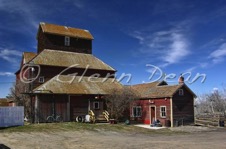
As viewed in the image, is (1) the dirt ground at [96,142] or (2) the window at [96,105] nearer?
(1) the dirt ground at [96,142]

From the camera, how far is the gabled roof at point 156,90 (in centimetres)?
3606

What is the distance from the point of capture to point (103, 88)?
39844 mm

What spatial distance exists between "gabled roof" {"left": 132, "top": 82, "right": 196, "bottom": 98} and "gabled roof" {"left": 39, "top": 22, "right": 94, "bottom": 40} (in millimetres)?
12901

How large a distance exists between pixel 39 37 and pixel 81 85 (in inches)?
544

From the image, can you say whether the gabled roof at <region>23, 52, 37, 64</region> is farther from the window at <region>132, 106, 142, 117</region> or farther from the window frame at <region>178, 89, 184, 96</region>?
the window frame at <region>178, 89, 184, 96</region>

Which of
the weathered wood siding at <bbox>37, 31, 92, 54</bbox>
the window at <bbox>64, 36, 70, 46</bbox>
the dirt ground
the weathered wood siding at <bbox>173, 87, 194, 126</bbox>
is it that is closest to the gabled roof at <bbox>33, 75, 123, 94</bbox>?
the weathered wood siding at <bbox>37, 31, 92, 54</bbox>

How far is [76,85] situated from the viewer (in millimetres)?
38250

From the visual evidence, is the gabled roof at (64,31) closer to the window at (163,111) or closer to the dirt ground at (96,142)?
the window at (163,111)

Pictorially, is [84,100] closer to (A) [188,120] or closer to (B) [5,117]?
(B) [5,117]

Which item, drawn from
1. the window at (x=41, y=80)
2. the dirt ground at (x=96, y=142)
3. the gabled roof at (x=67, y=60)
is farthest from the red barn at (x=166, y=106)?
the window at (x=41, y=80)

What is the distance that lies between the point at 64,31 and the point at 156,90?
1863cm

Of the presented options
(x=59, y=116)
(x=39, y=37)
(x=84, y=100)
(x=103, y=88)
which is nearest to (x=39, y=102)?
(x=59, y=116)

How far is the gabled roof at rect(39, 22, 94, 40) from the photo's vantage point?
46309 mm

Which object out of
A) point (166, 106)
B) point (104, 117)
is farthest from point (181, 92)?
point (104, 117)
